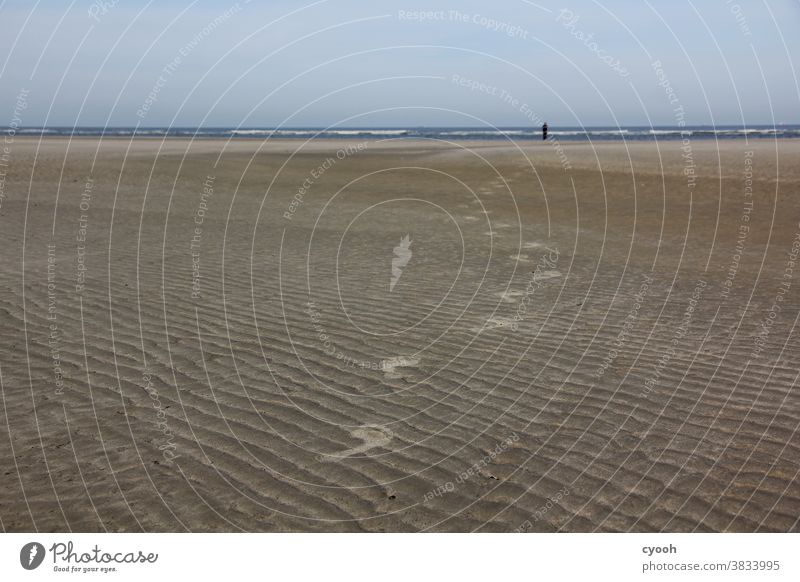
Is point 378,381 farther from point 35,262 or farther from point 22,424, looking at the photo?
point 35,262

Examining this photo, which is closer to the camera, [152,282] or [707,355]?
[707,355]

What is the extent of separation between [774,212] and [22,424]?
19.3m

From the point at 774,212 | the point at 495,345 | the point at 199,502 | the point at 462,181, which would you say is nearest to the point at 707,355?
the point at 495,345

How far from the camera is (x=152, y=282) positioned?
11234 mm
